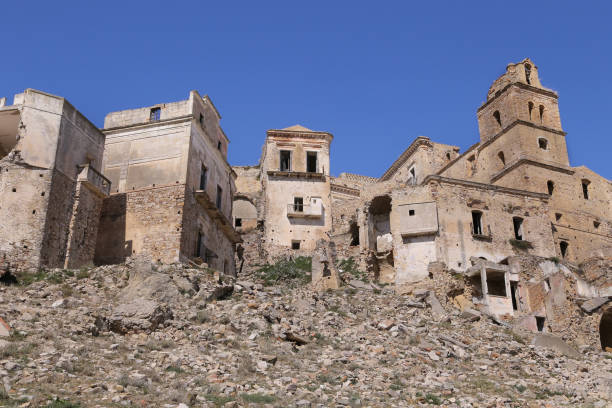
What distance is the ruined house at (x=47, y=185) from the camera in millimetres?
23844

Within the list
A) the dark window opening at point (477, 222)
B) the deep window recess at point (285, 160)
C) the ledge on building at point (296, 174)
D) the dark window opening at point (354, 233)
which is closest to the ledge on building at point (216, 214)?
the dark window opening at point (354, 233)

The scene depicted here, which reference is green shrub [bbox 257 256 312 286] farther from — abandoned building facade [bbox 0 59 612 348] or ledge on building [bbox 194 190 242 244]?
ledge on building [bbox 194 190 242 244]

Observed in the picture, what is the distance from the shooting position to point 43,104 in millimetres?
25734

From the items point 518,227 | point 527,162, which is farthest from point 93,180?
point 527,162

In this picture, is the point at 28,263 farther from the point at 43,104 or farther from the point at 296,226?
the point at 296,226

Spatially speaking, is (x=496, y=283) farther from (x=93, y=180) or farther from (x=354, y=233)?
(x=93, y=180)

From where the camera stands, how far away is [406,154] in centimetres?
4838

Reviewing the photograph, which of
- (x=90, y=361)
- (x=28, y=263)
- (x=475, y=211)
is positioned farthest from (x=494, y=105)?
(x=90, y=361)

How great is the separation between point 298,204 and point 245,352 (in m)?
23.9

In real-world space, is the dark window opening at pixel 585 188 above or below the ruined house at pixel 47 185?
above

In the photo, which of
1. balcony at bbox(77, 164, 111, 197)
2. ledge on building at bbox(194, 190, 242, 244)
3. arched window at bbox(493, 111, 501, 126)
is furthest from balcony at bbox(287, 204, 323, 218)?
balcony at bbox(77, 164, 111, 197)

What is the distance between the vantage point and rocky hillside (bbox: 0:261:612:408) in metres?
15.5

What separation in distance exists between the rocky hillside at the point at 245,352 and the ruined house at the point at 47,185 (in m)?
1.46

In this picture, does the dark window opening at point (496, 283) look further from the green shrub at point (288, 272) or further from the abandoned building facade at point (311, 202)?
the green shrub at point (288, 272)
